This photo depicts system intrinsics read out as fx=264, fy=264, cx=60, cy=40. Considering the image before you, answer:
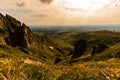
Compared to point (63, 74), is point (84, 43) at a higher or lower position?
lower

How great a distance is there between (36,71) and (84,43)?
513 ft

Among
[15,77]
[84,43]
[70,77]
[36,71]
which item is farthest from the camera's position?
[84,43]

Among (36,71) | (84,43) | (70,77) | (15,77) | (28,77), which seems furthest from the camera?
(84,43)

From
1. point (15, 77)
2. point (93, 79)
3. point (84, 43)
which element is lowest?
point (84, 43)

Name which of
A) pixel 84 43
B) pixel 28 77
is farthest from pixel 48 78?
pixel 84 43

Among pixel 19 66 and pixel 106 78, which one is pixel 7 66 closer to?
pixel 19 66

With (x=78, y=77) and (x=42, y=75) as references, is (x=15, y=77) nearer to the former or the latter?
(x=42, y=75)

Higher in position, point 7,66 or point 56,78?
point 7,66

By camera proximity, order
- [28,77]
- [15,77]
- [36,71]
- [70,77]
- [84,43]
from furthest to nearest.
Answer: [84,43], [70,77], [36,71], [28,77], [15,77]

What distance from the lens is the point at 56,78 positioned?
406 inches

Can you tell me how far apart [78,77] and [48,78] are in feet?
5.01

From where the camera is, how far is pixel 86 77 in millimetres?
10812

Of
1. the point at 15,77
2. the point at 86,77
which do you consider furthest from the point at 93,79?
the point at 15,77

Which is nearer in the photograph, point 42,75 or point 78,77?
point 42,75
